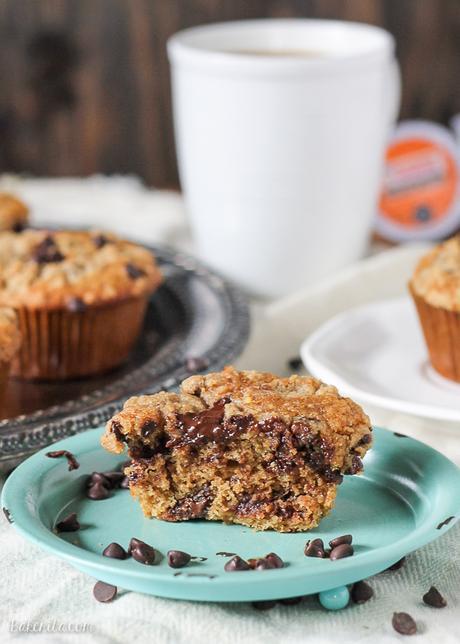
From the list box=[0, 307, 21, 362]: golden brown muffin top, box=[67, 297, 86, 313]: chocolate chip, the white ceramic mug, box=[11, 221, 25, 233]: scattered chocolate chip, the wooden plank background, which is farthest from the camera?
the wooden plank background

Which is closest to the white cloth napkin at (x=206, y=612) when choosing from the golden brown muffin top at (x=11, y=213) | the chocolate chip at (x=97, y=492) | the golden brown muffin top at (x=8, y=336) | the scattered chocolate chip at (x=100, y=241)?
the chocolate chip at (x=97, y=492)

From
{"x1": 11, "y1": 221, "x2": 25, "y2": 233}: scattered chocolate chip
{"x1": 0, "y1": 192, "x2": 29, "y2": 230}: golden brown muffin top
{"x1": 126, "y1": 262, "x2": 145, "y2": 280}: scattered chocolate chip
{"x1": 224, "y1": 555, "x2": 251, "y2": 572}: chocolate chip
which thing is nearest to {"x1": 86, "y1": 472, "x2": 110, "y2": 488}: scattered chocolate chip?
{"x1": 224, "y1": 555, "x2": 251, "y2": 572}: chocolate chip

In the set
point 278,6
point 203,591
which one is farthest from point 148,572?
point 278,6

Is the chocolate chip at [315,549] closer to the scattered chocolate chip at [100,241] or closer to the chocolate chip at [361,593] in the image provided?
the chocolate chip at [361,593]

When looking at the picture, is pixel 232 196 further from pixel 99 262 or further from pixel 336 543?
pixel 336 543

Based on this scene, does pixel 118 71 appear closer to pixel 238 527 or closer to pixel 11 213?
pixel 11 213

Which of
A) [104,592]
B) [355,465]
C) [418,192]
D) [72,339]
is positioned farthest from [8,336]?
[418,192]

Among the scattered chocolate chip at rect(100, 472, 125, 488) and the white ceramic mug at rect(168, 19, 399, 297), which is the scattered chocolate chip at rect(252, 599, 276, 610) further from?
the white ceramic mug at rect(168, 19, 399, 297)
